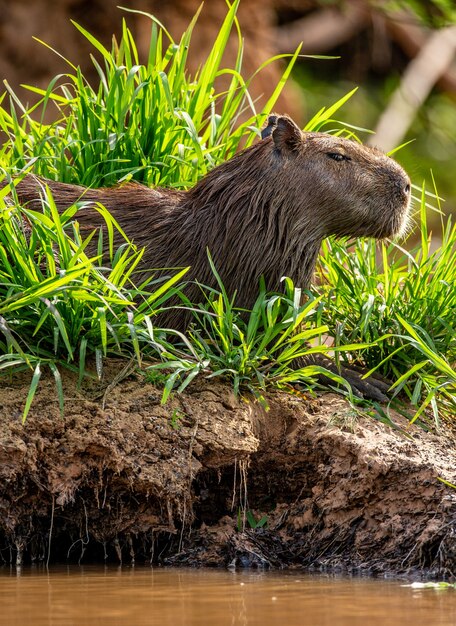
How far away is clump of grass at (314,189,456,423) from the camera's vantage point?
14.4 ft

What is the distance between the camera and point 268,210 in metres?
4.52

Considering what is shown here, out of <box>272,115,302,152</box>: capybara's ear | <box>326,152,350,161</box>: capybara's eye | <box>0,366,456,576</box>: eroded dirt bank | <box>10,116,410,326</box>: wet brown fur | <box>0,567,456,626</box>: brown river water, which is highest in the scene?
<box>272,115,302,152</box>: capybara's ear

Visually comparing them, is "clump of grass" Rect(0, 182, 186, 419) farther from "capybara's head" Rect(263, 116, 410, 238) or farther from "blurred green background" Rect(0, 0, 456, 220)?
"blurred green background" Rect(0, 0, 456, 220)

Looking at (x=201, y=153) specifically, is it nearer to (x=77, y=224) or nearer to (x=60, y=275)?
(x=77, y=224)

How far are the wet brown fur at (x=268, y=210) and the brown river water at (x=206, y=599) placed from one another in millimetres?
1256

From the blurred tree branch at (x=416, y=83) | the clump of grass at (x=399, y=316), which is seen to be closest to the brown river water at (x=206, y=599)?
the clump of grass at (x=399, y=316)

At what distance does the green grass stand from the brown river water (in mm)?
589

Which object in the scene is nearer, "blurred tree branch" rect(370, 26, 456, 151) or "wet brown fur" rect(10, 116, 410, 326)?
"wet brown fur" rect(10, 116, 410, 326)

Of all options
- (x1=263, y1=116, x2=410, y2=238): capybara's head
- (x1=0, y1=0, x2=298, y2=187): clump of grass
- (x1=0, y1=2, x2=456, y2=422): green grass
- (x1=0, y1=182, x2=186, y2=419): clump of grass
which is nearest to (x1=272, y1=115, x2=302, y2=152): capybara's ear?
(x1=263, y1=116, x2=410, y2=238): capybara's head

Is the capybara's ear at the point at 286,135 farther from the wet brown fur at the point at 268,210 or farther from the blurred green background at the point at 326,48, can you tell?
the blurred green background at the point at 326,48

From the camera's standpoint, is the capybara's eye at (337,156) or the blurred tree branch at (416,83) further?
the blurred tree branch at (416,83)

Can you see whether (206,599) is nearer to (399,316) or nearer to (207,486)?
(207,486)

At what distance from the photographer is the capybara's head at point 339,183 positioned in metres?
4.52

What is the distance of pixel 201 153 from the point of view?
4973 millimetres
